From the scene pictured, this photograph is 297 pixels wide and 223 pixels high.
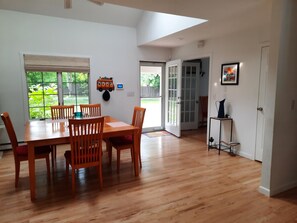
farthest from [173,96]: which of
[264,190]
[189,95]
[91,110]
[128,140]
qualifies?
[264,190]

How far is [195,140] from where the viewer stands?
205 inches

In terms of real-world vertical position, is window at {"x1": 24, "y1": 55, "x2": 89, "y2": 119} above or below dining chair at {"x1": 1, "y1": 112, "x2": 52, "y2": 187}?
above

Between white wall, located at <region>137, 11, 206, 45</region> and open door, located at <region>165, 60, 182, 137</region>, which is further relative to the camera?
open door, located at <region>165, 60, 182, 137</region>

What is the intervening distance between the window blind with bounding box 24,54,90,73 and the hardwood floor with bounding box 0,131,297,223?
77.5 inches

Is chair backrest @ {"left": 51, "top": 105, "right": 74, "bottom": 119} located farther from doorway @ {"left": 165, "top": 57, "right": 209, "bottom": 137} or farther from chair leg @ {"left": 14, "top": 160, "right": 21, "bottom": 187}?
doorway @ {"left": 165, "top": 57, "right": 209, "bottom": 137}

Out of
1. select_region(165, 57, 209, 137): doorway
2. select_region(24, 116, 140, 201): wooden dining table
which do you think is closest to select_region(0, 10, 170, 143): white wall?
select_region(165, 57, 209, 137): doorway

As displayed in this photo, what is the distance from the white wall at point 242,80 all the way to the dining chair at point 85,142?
2725mm

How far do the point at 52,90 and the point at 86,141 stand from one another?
105 inches

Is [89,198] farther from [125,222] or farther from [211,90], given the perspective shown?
[211,90]

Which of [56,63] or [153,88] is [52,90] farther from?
[153,88]

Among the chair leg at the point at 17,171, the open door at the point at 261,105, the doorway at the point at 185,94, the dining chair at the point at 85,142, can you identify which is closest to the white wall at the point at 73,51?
the doorway at the point at 185,94

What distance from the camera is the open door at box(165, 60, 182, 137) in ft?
17.5

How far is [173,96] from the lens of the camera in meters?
5.62

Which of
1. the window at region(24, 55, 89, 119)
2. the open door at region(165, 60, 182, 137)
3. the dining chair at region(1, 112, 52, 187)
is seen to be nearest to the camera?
the dining chair at region(1, 112, 52, 187)
